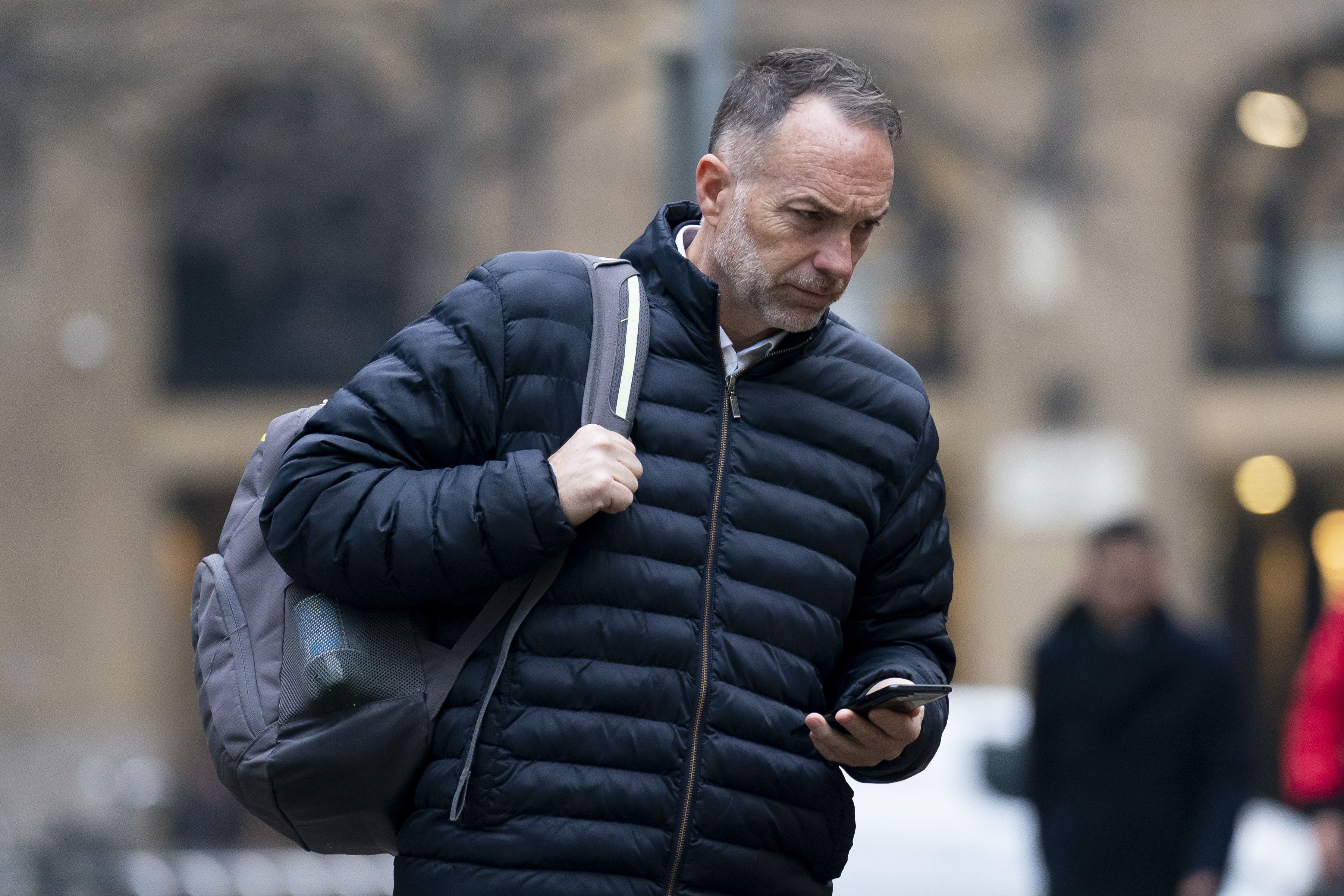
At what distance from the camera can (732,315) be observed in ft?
9.14

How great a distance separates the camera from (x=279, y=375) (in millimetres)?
17703

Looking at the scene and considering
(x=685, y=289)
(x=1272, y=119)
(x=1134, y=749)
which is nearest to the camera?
(x=685, y=289)

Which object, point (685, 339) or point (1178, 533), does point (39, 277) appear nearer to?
point (1178, 533)

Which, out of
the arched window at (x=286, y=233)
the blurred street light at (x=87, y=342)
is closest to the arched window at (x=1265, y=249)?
the arched window at (x=286, y=233)

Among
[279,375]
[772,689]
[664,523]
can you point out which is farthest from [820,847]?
[279,375]

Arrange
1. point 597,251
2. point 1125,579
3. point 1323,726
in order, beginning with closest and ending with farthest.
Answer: point 1323,726, point 1125,579, point 597,251

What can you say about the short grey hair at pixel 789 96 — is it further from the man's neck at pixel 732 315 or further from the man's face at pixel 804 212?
the man's neck at pixel 732 315

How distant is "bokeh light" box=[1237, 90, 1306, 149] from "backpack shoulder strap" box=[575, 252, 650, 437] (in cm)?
1449

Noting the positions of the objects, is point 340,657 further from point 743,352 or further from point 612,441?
point 743,352

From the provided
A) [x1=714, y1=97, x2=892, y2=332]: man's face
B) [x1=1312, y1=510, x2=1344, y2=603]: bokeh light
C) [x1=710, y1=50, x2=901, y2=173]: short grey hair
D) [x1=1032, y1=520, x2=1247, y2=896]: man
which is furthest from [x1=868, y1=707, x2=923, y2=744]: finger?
[x1=1312, y1=510, x2=1344, y2=603]: bokeh light

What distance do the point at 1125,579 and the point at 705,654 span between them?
154 inches

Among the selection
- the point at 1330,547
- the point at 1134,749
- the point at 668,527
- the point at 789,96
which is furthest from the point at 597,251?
the point at 668,527

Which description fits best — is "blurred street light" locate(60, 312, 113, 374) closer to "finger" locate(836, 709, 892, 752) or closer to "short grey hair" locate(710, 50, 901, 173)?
"short grey hair" locate(710, 50, 901, 173)

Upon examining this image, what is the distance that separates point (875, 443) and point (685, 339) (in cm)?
33
